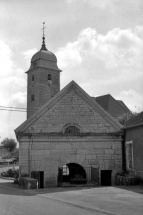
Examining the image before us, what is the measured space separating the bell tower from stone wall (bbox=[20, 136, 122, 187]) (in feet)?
111

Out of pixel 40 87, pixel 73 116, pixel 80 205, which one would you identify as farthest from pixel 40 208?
pixel 40 87

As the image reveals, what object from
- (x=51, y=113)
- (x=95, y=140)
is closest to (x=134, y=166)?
(x=95, y=140)

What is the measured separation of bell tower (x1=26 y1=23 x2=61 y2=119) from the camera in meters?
56.0

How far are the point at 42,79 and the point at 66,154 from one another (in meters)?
36.4

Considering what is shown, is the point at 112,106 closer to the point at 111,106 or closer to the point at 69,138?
the point at 111,106

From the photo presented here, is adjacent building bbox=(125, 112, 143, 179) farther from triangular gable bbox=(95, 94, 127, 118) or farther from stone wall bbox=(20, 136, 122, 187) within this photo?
triangular gable bbox=(95, 94, 127, 118)

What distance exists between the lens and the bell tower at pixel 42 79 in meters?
56.0

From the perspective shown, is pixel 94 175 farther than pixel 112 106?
No

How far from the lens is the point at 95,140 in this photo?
22.2m

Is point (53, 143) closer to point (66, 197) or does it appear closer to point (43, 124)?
point (43, 124)

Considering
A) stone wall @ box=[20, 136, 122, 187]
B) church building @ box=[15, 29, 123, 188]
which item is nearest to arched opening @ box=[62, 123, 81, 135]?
church building @ box=[15, 29, 123, 188]

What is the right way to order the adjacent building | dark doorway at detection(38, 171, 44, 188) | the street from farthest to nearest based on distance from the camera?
dark doorway at detection(38, 171, 44, 188) < the adjacent building < the street

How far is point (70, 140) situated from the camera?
21891mm

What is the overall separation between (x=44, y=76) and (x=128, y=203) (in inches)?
1794
